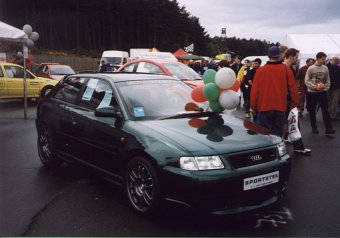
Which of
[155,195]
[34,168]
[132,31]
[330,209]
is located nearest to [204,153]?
[155,195]

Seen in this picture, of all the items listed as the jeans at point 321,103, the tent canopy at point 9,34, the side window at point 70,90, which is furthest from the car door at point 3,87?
the jeans at point 321,103

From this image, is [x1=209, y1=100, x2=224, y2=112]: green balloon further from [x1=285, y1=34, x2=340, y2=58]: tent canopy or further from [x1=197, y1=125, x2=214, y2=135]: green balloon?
[x1=285, y1=34, x2=340, y2=58]: tent canopy

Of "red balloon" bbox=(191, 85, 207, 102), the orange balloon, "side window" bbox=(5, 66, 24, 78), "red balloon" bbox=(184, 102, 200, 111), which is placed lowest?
"side window" bbox=(5, 66, 24, 78)

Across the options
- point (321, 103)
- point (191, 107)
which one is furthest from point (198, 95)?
point (321, 103)

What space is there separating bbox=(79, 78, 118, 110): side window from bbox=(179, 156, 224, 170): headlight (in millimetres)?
1452

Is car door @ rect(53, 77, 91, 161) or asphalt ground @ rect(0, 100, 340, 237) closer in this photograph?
asphalt ground @ rect(0, 100, 340, 237)

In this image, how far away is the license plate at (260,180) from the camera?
12.8 ft

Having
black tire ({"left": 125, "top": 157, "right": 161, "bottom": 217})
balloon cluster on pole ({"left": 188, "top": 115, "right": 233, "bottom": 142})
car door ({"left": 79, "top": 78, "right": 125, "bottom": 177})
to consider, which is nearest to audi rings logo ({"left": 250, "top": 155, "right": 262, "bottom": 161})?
balloon cluster on pole ({"left": 188, "top": 115, "right": 233, "bottom": 142})

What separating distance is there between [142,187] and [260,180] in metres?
1.21

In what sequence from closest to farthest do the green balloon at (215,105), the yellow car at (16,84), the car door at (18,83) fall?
the green balloon at (215,105) → the yellow car at (16,84) → the car door at (18,83)

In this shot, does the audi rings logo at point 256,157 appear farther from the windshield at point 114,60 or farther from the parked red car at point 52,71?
the windshield at point 114,60

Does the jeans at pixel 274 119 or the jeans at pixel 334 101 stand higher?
the jeans at pixel 274 119

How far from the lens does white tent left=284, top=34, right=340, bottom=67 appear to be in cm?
1719

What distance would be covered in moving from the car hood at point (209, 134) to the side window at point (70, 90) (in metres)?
1.66
